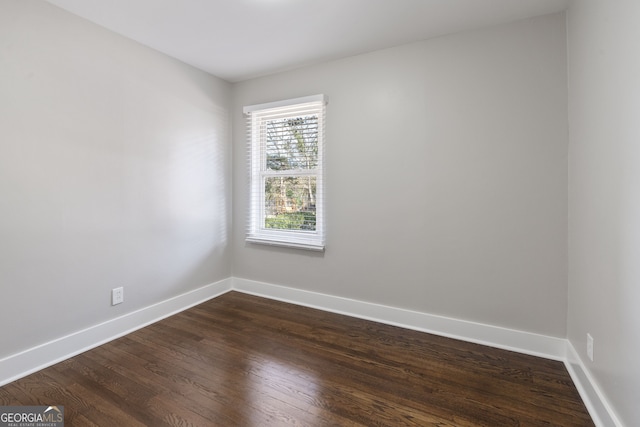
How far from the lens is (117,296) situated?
2.42m

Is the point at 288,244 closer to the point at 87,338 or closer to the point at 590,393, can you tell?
the point at 87,338

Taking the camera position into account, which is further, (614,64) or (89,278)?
(89,278)

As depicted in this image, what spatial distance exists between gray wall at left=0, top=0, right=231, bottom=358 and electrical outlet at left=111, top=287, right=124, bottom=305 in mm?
35

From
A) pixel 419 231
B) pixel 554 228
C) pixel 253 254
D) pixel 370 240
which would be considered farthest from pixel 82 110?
pixel 554 228

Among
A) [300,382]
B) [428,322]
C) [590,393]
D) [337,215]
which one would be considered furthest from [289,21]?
[590,393]

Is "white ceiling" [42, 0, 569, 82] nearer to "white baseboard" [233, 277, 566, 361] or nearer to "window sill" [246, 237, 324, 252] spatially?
"window sill" [246, 237, 324, 252]

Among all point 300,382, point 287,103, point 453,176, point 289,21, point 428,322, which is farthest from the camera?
point 287,103

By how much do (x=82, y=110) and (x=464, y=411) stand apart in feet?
10.3

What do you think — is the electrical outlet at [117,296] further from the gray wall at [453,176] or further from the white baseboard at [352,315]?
the gray wall at [453,176]

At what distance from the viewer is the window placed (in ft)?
9.91

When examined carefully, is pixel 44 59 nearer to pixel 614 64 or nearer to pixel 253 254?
pixel 253 254

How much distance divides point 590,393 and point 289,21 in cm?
300

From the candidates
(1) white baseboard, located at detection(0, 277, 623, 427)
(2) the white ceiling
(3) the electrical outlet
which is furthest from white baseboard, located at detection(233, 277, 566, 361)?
(2) the white ceiling

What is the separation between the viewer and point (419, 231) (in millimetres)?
2539
